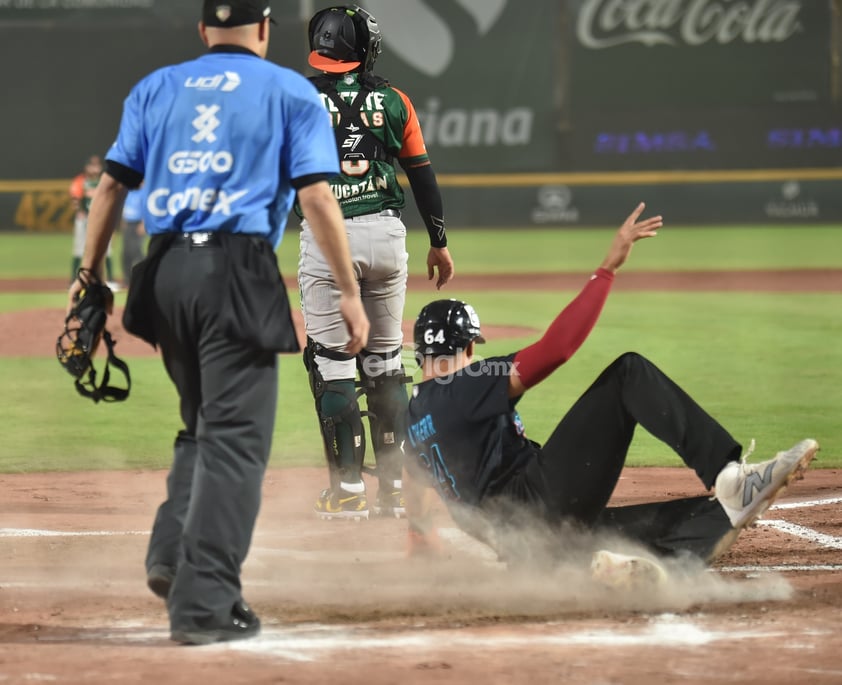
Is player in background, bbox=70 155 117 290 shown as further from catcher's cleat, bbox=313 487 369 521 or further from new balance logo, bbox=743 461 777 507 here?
new balance logo, bbox=743 461 777 507

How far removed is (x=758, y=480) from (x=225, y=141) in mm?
2031

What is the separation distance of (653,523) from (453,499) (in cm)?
72

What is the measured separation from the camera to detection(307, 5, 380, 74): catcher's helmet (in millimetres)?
6191

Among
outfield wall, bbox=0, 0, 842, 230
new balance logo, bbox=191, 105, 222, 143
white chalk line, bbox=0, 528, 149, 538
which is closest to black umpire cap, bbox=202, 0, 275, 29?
new balance logo, bbox=191, 105, 222, 143

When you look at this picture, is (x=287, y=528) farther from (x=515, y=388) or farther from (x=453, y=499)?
(x=515, y=388)

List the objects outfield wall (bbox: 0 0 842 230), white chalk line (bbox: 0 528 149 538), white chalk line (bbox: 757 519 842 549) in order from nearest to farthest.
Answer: white chalk line (bbox: 757 519 842 549)
white chalk line (bbox: 0 528 149 538)
outfield wall (bbox: 0 0 842 230)

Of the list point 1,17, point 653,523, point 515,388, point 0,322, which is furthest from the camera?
point 1,17

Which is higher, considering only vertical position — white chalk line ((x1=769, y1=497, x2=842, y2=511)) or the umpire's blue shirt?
the umpire's blue shirt

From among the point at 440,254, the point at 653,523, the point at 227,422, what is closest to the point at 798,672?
the point at 653,523

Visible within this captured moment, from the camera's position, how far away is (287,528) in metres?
6.08

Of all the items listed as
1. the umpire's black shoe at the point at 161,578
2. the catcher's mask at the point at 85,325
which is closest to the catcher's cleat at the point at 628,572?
the umpire's black shoe at the point at 161,578

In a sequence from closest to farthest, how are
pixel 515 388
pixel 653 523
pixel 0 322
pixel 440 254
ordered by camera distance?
pixel 515 388 → pixel 653 523 → pixel 440 254 → pixel 0 322

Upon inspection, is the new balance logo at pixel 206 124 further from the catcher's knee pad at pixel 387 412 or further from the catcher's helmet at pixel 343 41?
the catcher's knee pad at pixel 387 412

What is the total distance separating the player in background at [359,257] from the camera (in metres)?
6.21
